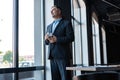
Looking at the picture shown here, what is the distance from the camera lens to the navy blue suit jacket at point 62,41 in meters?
2.71

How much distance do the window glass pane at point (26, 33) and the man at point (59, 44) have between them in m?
0.69

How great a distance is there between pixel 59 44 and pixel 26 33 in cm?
94

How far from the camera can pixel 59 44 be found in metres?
2.76

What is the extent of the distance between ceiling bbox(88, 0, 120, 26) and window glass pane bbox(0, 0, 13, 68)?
5.50 metres

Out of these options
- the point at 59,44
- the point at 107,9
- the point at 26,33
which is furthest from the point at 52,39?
the point at 107,9

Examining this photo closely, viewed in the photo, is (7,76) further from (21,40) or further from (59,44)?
(59,44)

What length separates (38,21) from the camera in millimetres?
3938

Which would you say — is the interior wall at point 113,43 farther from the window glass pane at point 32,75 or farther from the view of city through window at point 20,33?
the view of city through window at point 20,33

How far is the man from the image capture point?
106 inches

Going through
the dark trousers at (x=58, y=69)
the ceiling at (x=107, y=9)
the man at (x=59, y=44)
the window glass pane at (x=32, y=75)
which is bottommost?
the window glass pane at (x=32, y=75)

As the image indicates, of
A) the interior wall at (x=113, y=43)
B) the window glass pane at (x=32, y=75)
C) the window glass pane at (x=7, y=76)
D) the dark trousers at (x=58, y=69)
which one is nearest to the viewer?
the dark trousers at (x=58, y=69)

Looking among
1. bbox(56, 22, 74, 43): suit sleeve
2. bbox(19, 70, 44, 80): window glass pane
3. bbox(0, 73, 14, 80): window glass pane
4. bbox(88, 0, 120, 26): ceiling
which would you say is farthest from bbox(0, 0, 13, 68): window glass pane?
bbox(88, 0, 120, 26): ceiling

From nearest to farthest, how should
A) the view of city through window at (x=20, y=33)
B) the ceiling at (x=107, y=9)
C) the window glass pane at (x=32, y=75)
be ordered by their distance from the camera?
the view of city through window at (x=20, y=33)
the window glass pane at (x=32, y=75)
the ceiling at (x=107, y=9)

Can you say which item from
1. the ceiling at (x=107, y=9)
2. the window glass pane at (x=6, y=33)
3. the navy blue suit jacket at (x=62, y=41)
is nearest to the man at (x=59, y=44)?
the navy blue suit jacket at (x=62, y=41)
